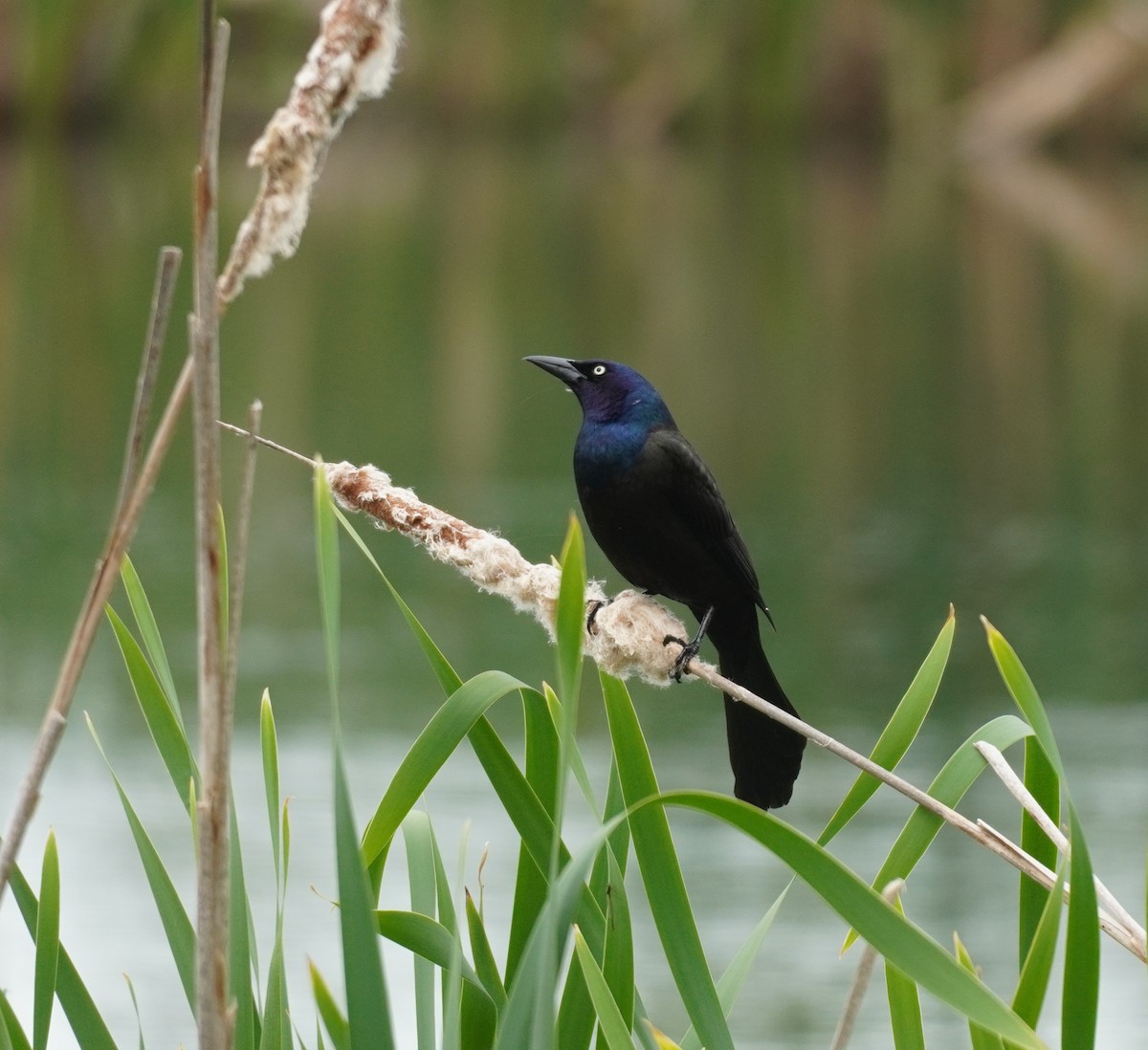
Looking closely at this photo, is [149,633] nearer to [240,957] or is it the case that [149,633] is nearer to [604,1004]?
[240,957]

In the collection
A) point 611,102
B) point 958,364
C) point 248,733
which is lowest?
point 248,733

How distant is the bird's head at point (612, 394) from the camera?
191cm

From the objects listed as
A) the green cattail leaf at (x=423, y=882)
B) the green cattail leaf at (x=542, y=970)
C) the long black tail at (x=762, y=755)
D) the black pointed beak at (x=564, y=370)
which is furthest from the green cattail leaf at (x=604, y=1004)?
the black pointed beak at (x=564, y=370)

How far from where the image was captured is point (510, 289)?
1681 cm

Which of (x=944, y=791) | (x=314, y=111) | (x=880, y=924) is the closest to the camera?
(x=314, y=111)

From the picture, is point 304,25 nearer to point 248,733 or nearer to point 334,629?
point 248,733

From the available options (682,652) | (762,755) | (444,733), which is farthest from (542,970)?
(682,652)

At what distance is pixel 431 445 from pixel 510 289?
6.66 m

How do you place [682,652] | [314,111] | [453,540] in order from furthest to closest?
[682,652] → [453,540] → [314,111]

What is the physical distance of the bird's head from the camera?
1.91 m

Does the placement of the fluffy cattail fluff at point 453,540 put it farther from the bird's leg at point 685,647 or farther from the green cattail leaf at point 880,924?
the green cattail leaf at point 880,924

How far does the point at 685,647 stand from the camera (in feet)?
5.57

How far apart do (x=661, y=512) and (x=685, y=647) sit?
23cm

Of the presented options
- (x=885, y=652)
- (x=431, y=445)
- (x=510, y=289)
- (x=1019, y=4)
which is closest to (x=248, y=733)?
(x=885, y=652)
